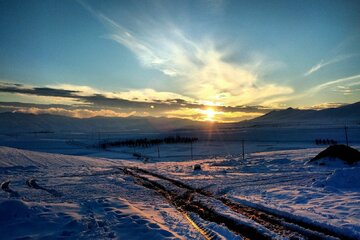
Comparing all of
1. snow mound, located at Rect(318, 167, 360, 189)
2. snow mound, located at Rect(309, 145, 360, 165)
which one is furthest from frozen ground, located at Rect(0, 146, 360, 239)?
snow mound, located at Rect(309, 145, 360, 165)

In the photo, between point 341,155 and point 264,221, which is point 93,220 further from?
point 341,155

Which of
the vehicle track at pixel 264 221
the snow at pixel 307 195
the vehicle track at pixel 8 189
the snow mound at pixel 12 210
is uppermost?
the snow mound at pixel 12 210

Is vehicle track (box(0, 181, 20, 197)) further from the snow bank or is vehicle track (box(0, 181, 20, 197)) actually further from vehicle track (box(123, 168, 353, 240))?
the snow bank

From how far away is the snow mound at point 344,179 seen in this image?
20552 millimetres

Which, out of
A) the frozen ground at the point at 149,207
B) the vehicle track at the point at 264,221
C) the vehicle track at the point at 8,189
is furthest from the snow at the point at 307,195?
the vehicle track at the point at 8,189

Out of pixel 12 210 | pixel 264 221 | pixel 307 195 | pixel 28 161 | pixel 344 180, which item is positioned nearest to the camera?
pixel 12 210

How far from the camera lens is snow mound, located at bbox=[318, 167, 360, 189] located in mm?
20552

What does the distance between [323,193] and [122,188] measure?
15.2 meters

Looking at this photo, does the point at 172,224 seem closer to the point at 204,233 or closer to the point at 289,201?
the point at 204,233

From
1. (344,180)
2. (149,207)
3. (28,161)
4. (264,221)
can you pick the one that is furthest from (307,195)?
(28,161)

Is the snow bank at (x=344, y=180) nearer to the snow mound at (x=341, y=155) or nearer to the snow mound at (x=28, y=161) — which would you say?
the snow mound at (x=341, y=155)

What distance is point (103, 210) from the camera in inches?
587

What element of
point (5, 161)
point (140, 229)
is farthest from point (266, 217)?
point (5, 161)

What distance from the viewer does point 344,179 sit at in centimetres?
2114
